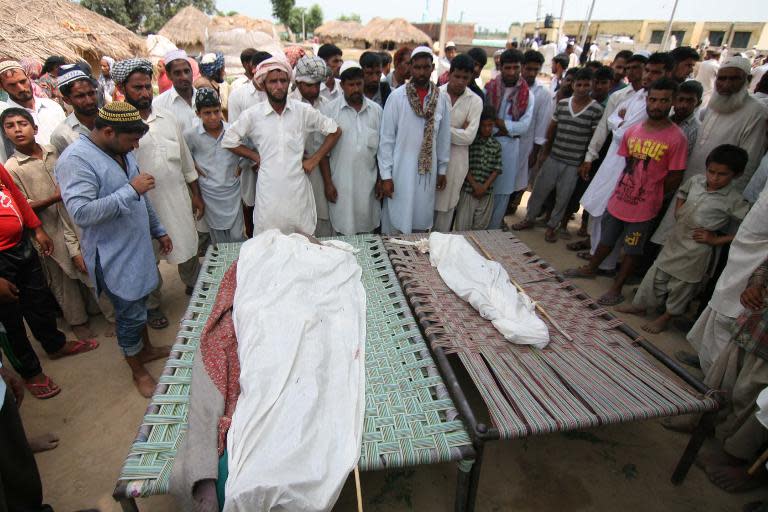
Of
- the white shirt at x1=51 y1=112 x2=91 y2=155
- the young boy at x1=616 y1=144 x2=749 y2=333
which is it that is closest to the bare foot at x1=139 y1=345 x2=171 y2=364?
the white shirt at x1=51 y1=112 x2=91 y2=155

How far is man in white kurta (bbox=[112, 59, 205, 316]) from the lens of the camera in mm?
2924

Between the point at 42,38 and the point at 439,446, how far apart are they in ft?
29.0

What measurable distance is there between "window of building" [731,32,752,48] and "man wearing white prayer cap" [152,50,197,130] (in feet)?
109

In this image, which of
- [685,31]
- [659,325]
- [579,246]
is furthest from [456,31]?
[659,325]

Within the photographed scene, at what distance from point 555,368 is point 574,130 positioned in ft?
10.6

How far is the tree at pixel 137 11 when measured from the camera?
2108cm

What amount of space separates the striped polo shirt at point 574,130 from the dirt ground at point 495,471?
2.96 metres

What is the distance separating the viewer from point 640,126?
11.7 ft

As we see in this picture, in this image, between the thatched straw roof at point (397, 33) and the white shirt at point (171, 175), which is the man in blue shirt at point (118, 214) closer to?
the white shirt at point (171, 175)

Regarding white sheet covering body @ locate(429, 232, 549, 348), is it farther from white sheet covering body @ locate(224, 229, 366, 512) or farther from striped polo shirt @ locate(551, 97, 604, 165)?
striped polo shirt @ locate(551, 97, 604, 165)

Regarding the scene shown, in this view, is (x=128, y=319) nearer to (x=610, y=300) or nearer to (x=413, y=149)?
(x=413, y=149)

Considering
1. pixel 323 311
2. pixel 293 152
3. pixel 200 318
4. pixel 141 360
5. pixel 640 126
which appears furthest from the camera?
pixel 640 126

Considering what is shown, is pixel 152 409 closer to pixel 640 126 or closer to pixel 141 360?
pixel 141 360

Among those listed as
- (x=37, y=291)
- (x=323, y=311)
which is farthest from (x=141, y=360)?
(x=323, y=311)
